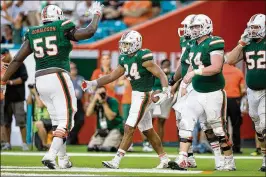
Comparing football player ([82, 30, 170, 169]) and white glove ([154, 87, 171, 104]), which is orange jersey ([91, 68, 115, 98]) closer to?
football player ([82, 30, 170, 169])

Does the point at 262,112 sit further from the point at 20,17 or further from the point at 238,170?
the point at 20,17

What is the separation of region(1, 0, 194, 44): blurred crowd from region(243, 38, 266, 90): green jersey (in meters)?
8.48

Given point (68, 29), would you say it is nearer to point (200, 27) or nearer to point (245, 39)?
point (200, 27)

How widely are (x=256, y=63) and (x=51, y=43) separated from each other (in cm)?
276

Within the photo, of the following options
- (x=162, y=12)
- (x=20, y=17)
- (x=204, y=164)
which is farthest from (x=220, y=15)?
(x=204, y=164)

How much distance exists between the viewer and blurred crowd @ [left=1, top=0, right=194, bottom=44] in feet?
70.2

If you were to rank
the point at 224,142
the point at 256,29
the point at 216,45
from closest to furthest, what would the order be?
the point at 216,45 < the point at 224,142 < the point at 256,29

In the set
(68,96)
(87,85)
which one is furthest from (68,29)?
(87,85)

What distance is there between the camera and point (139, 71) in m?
13.3

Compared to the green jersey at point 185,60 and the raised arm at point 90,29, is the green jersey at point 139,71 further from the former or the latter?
the raised arm at point 90,29

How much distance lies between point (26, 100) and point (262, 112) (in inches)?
299

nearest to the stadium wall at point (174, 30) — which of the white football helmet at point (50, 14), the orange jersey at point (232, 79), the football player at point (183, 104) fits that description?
the orange jersey at point (232, 79)

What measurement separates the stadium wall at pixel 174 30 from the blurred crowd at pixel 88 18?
0.64 m

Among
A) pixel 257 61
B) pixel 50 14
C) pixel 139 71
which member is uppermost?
pixel 50 14
